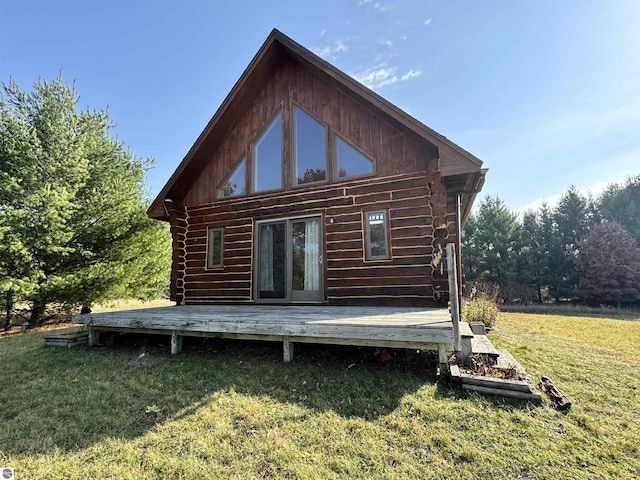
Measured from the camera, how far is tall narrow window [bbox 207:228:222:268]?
26.3 feet

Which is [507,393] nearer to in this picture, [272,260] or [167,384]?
[167,384]

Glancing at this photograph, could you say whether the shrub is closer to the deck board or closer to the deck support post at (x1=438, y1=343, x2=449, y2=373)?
the deck board

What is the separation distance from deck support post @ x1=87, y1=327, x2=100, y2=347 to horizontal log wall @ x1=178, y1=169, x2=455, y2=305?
2.51 m

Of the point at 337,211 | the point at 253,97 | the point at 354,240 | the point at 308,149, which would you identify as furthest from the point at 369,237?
the point at 253,97

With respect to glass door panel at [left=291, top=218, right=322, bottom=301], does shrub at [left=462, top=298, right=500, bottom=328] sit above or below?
below

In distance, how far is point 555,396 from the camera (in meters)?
3.05

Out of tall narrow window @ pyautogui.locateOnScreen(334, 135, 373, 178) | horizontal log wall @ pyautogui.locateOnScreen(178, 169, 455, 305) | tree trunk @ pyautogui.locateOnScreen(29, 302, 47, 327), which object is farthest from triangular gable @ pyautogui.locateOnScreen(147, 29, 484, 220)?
tree trunk @ pyautogui.locateOnScreen(29, 302, 47, 327)

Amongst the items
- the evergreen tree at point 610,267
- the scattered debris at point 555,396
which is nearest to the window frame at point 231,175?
the scattered debris at point 555,396

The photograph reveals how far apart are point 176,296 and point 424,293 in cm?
645

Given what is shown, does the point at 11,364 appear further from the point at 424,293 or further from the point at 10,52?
the point at 10,52

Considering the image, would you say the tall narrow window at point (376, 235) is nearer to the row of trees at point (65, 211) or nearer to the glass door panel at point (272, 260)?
the glass door panel at point (272, 260)

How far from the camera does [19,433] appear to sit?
272cm

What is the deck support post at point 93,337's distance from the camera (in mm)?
5641

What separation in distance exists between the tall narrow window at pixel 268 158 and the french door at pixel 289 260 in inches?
41.7
